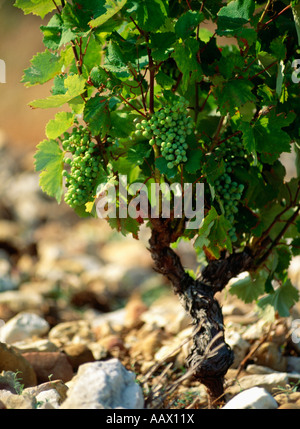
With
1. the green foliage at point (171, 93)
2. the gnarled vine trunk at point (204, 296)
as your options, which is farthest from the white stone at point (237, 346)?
the green foliage at point (171, 93)

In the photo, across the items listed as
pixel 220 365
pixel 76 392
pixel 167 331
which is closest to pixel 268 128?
pixel 220 365

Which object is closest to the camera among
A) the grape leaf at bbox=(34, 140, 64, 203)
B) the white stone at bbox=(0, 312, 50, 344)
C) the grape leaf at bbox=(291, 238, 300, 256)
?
the grape leaf at bbox=(34, 140, 64, 203)

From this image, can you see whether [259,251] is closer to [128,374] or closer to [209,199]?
[209,199]

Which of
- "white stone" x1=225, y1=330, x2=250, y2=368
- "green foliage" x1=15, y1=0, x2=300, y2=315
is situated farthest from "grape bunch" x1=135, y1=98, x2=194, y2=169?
"white stone" x1=225, y1=330, x2=250, y2=368

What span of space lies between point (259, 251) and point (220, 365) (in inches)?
16.6

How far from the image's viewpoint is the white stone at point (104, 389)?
4.22 ft

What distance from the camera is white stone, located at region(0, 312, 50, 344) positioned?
8.46ft

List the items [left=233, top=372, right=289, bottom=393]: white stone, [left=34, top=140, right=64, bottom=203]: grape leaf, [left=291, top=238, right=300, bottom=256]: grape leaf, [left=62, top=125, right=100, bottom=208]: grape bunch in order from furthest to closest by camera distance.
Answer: [left=233, top=372, right=289, bottom=393]: white stone, [left=291, top=238, right=300, bottom=256]: grape leaf, [left=34, top=140, right=64, bottom=203]: grape leaf, [left=62, top=125, right=100, bottom=208]: grape bunch

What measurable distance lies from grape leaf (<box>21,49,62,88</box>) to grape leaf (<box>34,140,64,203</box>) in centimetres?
20

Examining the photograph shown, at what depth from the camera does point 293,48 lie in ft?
5.25

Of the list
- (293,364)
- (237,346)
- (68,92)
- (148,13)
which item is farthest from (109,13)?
(293,364)

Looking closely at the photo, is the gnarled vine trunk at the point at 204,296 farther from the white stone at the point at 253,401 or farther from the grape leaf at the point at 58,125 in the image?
the grape leaf at the point at 58,125

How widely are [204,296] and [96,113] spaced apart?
0.70m

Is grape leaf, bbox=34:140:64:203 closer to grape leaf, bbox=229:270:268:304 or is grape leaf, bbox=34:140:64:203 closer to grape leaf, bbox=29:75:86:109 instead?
grape leaf, bbox=29:75:86:109
